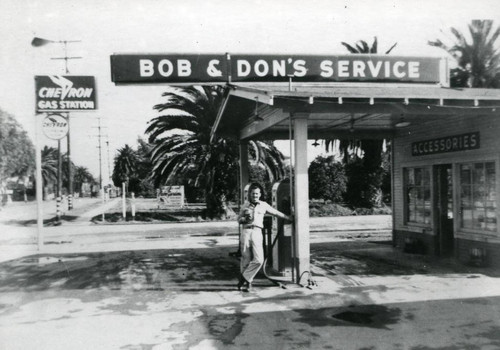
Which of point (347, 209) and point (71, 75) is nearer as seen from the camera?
point (71, 75)

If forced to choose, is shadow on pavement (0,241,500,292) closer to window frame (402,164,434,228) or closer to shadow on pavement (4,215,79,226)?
window frame (402,164,434,228)

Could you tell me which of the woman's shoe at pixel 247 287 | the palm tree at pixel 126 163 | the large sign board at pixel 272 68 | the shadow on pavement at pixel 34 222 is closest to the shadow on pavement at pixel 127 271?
the woman's shoe at pixel 247 287

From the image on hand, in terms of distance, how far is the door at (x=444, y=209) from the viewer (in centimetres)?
1075

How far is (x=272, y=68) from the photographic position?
8492 millimetres

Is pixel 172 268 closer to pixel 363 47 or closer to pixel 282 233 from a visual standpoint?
pixel 282 233

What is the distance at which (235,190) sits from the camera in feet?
75.8

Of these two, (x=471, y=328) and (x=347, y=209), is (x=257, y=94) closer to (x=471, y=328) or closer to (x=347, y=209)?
(x=471, y=328)

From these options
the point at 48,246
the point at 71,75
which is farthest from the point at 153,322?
the point at 48,246

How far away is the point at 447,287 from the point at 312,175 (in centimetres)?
2172

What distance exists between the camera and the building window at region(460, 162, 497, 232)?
9.23 metres

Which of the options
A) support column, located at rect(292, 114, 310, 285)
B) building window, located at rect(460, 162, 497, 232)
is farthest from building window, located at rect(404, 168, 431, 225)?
support column, located at rect(292, 114, 310, 285)

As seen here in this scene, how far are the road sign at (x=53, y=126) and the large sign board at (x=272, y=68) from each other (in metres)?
6.87

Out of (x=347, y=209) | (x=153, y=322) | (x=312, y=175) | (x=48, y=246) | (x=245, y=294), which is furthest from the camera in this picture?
(x=312, y=175)

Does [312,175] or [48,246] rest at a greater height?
[312,175]
